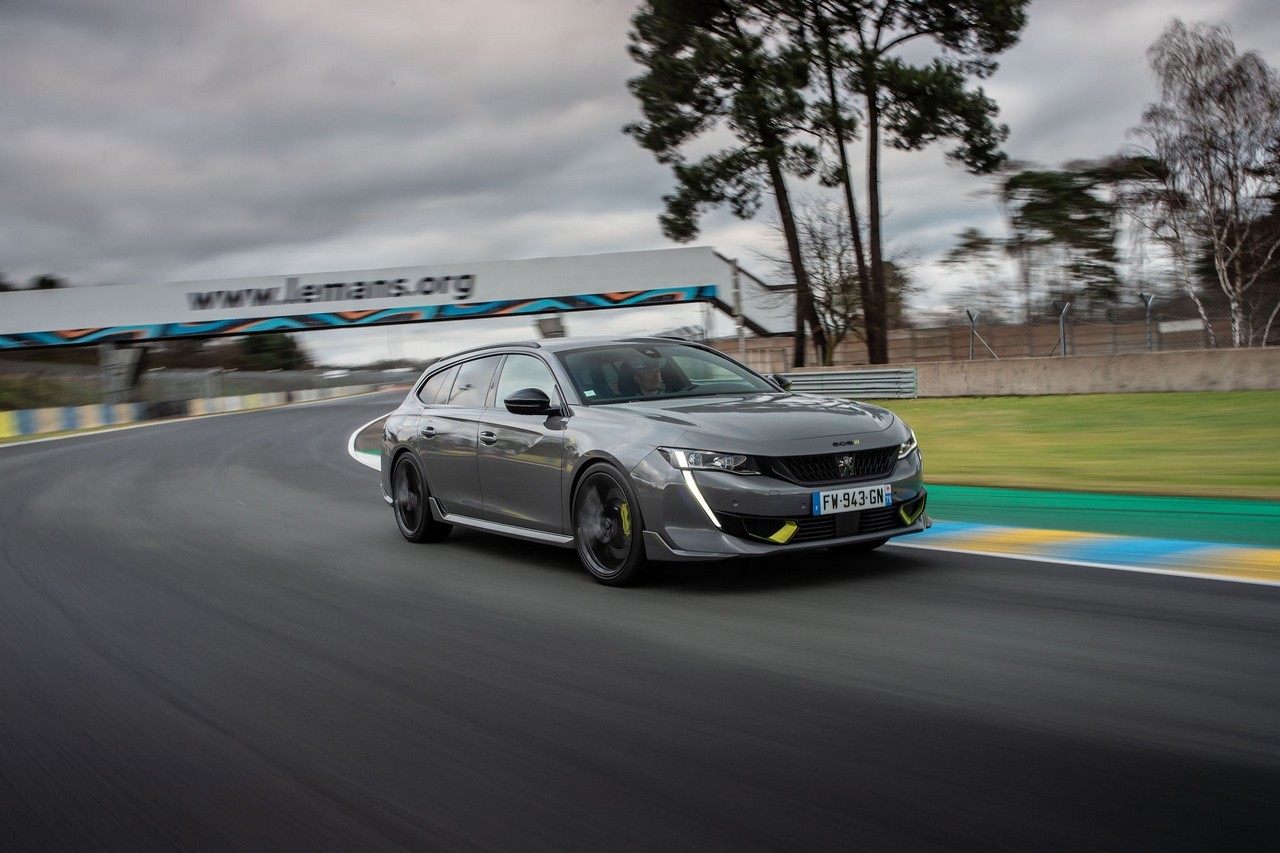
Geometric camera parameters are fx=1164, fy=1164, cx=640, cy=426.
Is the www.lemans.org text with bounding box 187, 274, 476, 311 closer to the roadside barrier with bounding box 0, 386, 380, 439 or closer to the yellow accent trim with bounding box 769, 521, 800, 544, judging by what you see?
the roadside barrier with bounding box 0, 386, 380, 439

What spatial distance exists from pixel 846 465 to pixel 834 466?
8cm

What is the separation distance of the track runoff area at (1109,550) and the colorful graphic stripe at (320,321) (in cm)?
3640

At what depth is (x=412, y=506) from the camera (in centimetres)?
863

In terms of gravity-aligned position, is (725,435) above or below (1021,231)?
below

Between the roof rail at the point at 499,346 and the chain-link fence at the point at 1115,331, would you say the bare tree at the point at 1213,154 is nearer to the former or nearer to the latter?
the chain-link fence at the point at 1115,331

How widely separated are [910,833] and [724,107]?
3222 centimetres

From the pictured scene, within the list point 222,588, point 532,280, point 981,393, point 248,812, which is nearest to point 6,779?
point 248,812

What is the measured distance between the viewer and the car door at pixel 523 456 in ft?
22.5

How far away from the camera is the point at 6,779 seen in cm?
373

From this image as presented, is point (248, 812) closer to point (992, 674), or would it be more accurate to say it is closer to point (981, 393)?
point (992, 674)

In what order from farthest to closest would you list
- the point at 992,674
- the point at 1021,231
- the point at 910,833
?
the point at 1021,231
the point at 992,674
the point at 910,833

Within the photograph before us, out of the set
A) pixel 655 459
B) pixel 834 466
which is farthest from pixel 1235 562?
pixel 655 459

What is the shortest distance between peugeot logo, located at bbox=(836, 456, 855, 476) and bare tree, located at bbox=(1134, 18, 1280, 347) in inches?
1271

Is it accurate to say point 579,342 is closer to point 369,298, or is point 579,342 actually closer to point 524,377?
point 524,377
